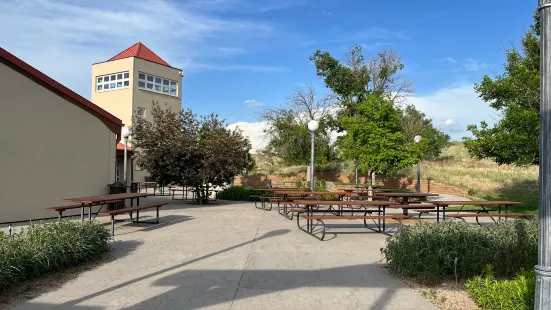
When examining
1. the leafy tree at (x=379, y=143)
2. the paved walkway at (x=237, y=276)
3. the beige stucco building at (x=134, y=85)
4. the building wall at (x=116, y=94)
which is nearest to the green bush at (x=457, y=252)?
the paved walkway at (x=237, y=276)

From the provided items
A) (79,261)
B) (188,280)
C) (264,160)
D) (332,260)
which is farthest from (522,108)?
(264,160)

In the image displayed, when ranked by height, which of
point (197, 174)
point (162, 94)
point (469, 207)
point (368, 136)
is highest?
point (162, 94)

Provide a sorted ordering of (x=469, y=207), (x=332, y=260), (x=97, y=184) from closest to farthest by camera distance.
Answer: (x=332, y=260)
(x=97, y=184)
(x=469, y=207)

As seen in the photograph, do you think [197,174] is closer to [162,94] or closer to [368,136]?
Answer: [368,136]

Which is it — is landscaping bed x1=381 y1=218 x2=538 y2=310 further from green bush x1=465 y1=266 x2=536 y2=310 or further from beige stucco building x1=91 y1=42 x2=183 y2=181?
beige stucco building x1=91 y1=42 x2=183 y2=181

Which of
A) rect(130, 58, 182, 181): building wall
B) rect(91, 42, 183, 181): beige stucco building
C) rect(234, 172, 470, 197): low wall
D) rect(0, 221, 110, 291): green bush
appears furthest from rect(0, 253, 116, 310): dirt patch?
rect(91, 42, 183, 181): beige stucco building

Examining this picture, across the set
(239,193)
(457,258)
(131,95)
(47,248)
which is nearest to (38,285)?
(47,248)

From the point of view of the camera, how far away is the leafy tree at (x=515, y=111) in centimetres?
1448

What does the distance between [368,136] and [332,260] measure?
580 inches

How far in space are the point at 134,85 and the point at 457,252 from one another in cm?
3286

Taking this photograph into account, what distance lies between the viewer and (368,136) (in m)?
21.1

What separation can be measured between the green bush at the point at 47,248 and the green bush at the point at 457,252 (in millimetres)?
4772

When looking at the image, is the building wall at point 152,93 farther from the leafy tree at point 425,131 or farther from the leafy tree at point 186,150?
the leafy tree at point 425,131

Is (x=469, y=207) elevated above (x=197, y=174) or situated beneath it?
Result: situated beneath
